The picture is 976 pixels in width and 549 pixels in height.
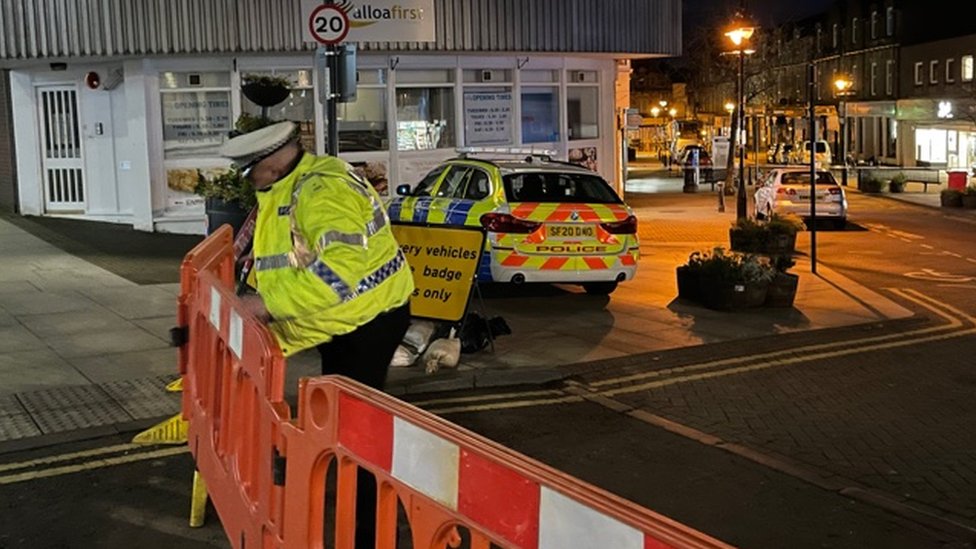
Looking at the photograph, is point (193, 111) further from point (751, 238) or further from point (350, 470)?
point (350, 470)

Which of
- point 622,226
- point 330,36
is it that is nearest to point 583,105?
point 622,226

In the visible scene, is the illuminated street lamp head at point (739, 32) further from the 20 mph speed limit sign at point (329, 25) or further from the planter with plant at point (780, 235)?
the 20 mph speed limit sign at point (329, 25)

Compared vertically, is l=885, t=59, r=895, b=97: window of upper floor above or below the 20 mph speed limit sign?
above

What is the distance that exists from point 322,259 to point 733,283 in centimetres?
850

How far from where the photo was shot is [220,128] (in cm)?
1931

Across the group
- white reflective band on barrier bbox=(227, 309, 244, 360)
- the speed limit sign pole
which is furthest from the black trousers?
the speed limit sign pole

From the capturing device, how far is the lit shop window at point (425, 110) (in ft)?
67.1

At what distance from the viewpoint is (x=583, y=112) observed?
23.5 meters

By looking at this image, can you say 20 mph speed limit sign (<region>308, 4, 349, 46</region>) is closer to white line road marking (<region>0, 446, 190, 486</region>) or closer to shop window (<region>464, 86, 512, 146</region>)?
white line road marking (<region>0, 446, 190, 486</region>)

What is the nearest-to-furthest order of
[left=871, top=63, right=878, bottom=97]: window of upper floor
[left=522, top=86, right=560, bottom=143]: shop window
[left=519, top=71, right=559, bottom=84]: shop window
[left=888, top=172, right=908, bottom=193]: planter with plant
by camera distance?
[left=519, top=71, right=559, bottom=84]: shop window → [left=522, top=86, right=560, bottom=143]: shop window → [left=888, top=172, right=908, bottom=193]: planter with plant → [left=871, top=63, right=878, bottom=97]: window of upper floor

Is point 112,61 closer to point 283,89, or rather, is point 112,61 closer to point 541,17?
point 283,89

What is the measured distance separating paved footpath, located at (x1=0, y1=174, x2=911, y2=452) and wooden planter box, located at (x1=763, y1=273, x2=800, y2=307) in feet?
0.78

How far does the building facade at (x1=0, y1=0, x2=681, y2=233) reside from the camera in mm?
18000

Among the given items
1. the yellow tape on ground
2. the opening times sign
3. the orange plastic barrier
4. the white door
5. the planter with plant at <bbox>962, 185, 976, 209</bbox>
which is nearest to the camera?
the orange plastic barrier
